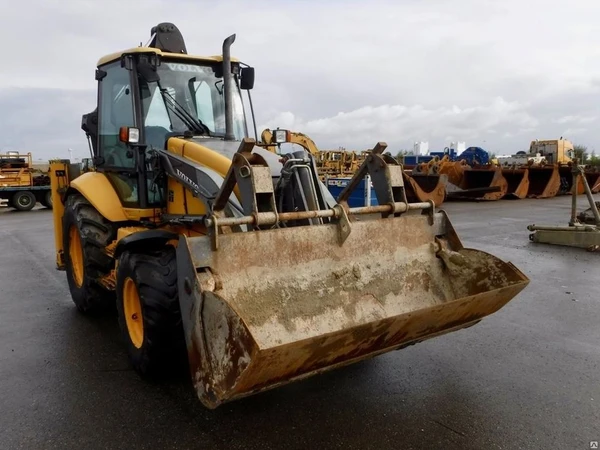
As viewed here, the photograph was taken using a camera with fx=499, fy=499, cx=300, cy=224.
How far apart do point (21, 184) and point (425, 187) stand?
16195mm

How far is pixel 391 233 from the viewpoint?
3.89 meters

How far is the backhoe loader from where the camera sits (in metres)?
2.88

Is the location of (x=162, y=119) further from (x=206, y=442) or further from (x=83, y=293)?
(x=206, y=442)

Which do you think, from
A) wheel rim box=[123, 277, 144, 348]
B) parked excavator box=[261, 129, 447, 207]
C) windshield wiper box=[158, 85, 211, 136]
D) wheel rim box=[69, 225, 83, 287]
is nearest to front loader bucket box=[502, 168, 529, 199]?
parked excavator box=[261, 129, 447, 207]

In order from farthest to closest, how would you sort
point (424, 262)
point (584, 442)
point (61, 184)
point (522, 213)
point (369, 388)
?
point (522, 213) → point (61, 184) → point (424, 262) → point (369, 388) → point (584, 442)

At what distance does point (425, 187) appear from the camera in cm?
1745

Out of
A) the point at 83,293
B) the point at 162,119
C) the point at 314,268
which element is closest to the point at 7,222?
the point at 83,293

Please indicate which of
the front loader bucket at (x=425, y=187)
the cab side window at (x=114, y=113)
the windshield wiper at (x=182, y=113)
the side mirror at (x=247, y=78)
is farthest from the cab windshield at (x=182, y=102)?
the front loader bucket at (x=425, y=187)

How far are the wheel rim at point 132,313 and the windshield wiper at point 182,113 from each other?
170 centimetres

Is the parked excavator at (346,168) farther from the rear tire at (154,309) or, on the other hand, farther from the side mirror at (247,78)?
the rear tire at (154,309)

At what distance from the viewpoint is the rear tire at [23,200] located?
67.5 ft

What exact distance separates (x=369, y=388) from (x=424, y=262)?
1100 mm

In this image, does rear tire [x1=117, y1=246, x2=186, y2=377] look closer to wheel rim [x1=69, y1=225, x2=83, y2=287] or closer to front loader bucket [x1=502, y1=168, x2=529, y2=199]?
wheel rim [x1=69, y1=225, x2=83, y2=287]

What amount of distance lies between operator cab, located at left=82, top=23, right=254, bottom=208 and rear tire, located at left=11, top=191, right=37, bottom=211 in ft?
58.1
